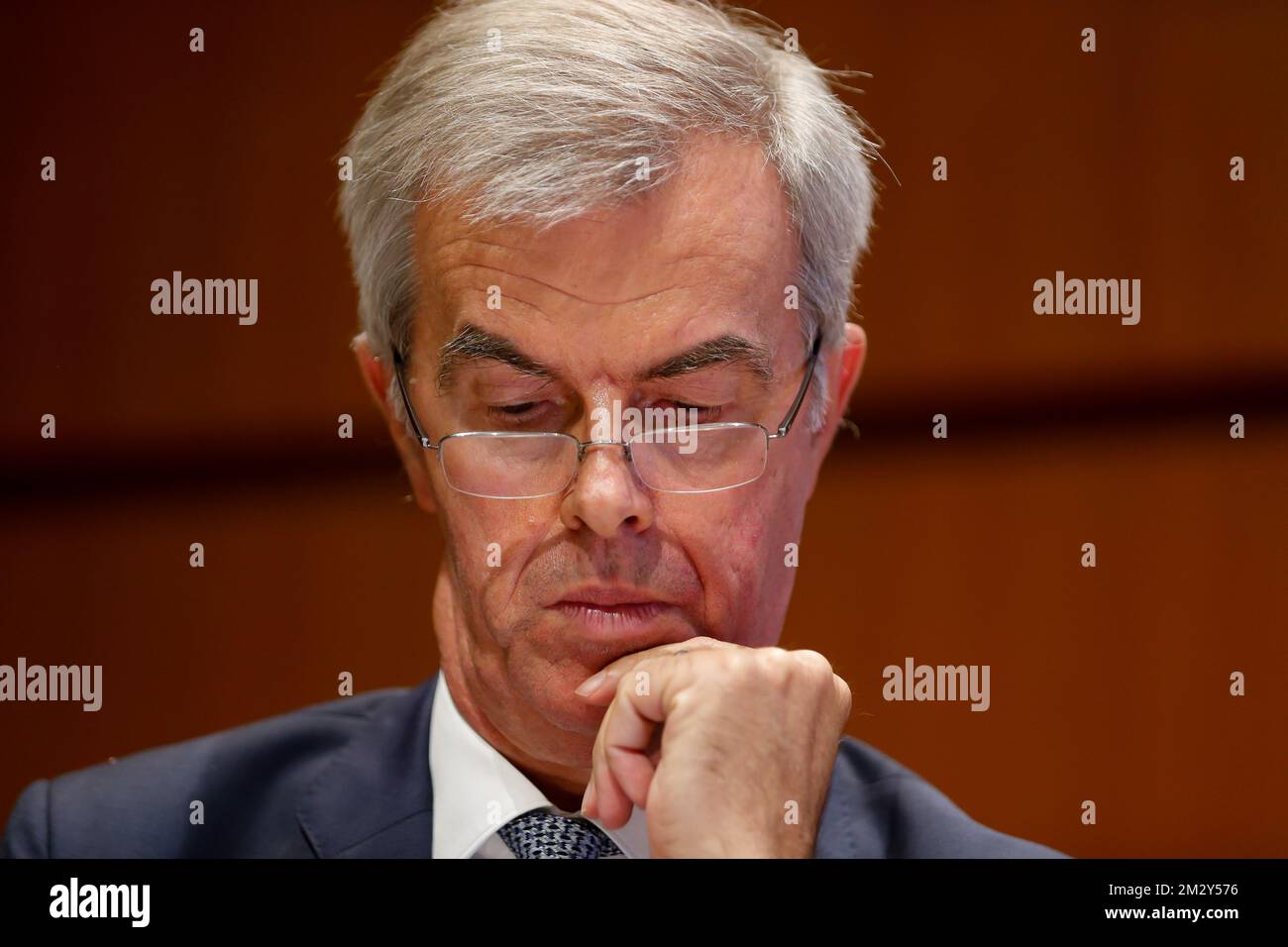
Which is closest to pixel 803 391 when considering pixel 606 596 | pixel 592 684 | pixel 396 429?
pixel 606 596

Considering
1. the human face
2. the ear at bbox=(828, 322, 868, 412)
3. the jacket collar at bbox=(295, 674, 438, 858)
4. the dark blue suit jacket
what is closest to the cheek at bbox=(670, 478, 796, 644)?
the human face

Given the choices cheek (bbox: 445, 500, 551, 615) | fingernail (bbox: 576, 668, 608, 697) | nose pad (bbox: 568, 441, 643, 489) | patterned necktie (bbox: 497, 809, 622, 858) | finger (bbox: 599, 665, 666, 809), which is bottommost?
patterned necktie (bbox: 497, 809, 622, 858)

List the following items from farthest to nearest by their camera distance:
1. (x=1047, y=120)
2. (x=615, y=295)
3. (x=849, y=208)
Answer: (x=1047, y=120) < (x=849, y=208) < (x=615, y=295)

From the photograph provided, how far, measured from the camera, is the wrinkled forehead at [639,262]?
6.40 feet

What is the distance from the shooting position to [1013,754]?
2285 mm

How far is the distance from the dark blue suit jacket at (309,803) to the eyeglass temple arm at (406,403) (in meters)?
0.47

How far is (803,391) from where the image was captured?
6.86ft

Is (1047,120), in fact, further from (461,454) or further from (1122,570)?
(461,454)

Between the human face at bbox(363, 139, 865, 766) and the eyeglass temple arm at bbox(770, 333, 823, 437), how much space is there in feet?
0.05

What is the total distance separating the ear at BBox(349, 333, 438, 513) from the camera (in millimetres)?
2166

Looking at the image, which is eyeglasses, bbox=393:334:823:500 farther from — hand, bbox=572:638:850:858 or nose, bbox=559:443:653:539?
hand, bbox=572:638:850:858

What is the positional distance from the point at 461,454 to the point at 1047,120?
3.71ft

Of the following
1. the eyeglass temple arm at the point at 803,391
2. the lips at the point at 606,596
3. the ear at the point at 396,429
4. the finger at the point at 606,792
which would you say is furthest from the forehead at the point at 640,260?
the finger at the point at 606,792
